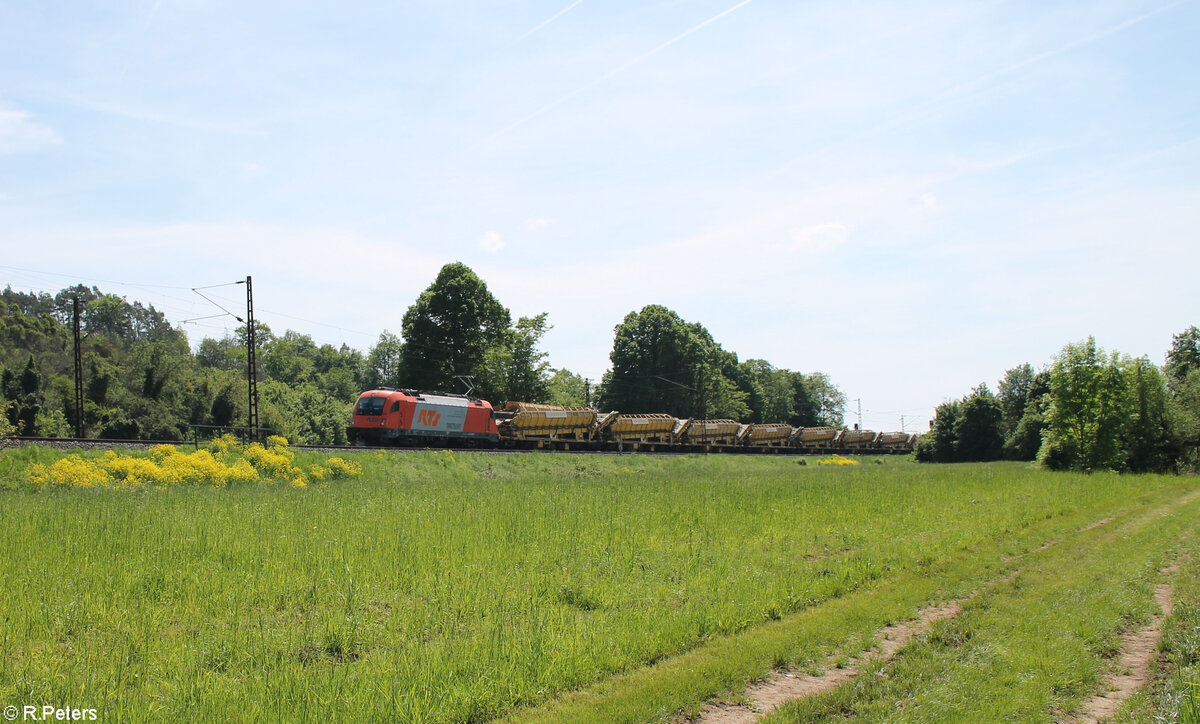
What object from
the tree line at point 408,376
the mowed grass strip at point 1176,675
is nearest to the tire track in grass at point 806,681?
the mowed grass strip at point 1176,675

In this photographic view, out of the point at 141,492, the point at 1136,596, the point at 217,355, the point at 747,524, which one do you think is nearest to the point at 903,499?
the point at 747,524

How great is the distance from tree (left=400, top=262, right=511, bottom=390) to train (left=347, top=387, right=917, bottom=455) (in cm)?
1131

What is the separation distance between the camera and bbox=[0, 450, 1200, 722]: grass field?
6234 mm

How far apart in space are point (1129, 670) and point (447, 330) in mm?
53829

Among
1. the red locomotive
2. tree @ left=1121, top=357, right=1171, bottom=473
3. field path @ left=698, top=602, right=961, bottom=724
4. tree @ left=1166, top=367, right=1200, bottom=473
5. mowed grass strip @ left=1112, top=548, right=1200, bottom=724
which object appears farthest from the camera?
tree @ left=1166, top=367, right=1200, bottom=473

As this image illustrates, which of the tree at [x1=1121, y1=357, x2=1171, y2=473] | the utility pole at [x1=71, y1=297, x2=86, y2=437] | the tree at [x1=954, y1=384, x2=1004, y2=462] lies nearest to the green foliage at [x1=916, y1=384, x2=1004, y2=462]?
the tree at [x1=954, y1=384, x2=1004, y2=462]

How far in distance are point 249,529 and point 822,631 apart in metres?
9.54

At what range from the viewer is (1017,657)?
7410 millimetres

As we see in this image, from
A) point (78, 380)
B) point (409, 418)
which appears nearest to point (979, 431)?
point (409, 418)

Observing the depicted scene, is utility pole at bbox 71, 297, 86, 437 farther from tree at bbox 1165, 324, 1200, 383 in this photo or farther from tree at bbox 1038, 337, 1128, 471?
tree at bbox 1165, 324, 1200, 383

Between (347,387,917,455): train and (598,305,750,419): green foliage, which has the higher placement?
(598,305,750,419): green foliage

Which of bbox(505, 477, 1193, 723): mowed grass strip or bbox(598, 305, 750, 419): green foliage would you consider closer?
bbox(505, 477, 1193, 723): mowed grass strip

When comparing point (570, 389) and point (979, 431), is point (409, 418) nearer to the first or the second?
point (979, 431)

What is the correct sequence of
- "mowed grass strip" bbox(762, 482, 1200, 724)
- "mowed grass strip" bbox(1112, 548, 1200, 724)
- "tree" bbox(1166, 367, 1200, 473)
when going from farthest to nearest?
"tree" bbox(1166, 367, 1200, 473), "mowed grass strip" bbox(762, 482, 1200, 724), "mowed grass strip" bbox(1112, 548, 1200, 724)
